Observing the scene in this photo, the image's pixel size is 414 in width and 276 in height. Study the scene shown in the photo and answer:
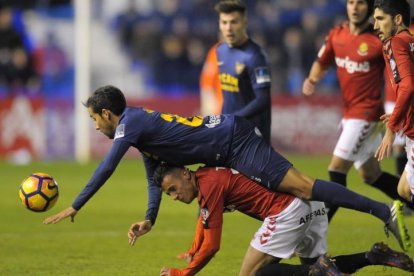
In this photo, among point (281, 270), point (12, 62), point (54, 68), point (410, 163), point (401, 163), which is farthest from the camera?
point (54, 68)

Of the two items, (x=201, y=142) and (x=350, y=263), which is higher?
(x=201, y=142)

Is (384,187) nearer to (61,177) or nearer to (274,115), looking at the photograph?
(61,177)

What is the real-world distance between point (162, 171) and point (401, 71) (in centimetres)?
211

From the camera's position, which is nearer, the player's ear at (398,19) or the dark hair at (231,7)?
the player's ear at (398,19)

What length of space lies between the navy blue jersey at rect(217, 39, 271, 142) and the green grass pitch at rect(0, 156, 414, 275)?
1.40 meters

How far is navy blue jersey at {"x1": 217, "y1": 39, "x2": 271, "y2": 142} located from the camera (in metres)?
9.98

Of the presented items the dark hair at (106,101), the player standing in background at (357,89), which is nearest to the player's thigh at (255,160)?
the dark hair at (106,101)

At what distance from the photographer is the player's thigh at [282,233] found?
702cm

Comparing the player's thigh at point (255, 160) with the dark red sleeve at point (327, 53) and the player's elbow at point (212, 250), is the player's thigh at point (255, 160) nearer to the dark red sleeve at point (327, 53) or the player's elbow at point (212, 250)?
the player's elbow at point (212, 250)

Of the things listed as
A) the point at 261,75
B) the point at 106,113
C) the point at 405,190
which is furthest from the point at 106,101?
the point at 261,75

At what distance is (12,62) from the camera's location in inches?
845

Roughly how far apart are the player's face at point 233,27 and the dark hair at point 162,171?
11.0 ft

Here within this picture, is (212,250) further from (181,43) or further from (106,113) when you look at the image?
(181,43)

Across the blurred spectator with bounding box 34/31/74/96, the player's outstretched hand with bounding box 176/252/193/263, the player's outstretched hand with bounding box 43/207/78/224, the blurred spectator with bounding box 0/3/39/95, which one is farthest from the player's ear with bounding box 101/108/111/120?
the blurred spectator with bounding box 34/31/74/96
